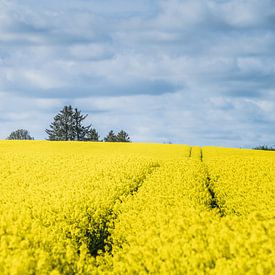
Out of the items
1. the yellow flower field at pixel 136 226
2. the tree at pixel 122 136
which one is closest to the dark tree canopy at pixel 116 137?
the tree at pixel 122 136

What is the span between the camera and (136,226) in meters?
10.7

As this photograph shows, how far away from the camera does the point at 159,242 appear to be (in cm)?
795

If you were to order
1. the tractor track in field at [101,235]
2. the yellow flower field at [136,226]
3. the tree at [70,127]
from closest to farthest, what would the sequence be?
1. the yellow flower field at [136,226]
2. the tractor track in field at [101,235]
3. the tree at [70,127]

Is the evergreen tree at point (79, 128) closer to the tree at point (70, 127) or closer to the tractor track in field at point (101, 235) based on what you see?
the tree at point (70, 127)

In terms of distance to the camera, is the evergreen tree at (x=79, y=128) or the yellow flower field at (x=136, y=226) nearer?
the yellow flower field at (x=136, y=226)

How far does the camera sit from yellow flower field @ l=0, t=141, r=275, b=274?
6953mm

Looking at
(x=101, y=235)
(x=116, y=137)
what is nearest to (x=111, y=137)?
(x=116, y=137)

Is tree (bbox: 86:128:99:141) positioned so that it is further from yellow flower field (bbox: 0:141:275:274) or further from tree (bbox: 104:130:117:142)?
yellow flower field (bbox: 0:141:275:274)

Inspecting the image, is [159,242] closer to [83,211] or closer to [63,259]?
[63,259]

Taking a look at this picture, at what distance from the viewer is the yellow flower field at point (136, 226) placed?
695 cm

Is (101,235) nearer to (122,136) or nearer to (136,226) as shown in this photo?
(136,226)

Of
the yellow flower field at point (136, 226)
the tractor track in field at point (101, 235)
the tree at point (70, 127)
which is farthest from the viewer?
the tree at point (70, 127)

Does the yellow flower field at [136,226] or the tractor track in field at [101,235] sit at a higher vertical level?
the yellow flower field at [136,226]

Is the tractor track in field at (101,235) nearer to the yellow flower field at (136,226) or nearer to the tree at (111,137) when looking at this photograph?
the yellow flower field at (136,226)
